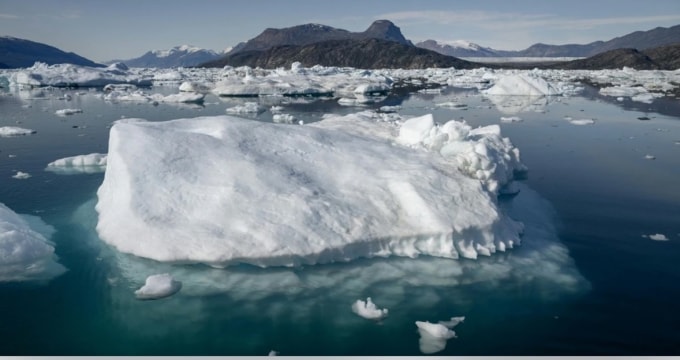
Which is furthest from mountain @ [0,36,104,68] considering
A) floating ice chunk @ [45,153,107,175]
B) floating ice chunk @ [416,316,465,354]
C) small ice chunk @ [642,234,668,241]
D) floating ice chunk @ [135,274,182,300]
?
small ice chunk @ [642,234,668,241]

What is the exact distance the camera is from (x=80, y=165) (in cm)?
1360

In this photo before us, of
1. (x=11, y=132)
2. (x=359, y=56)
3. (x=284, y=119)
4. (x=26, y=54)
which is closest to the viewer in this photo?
(x=11, y=132)

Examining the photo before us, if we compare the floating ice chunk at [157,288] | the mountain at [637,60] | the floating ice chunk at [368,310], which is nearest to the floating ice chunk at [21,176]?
the floating ice chunk at [157,288]

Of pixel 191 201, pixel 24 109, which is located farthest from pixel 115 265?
pixel 24 109

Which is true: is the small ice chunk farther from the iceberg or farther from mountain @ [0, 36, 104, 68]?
mountain @ [0, 36, 104, 68]

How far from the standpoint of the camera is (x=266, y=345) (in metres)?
5.18

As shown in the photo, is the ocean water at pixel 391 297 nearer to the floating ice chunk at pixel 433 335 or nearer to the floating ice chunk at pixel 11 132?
the floating ice chunk at pixel 433 335

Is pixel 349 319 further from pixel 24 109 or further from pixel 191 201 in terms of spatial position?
pixel 24 109

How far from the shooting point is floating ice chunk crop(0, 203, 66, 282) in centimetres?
676

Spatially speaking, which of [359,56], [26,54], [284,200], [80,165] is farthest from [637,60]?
[26,54]

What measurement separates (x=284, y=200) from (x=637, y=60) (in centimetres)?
11892

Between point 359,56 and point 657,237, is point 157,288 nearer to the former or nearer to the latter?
point 657,237

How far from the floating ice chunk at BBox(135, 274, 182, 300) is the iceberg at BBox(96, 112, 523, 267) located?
2.04 ft

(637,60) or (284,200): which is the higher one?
(637,60)
